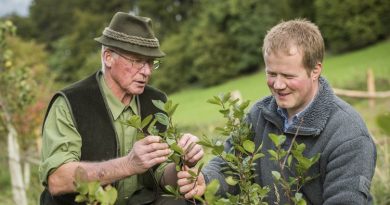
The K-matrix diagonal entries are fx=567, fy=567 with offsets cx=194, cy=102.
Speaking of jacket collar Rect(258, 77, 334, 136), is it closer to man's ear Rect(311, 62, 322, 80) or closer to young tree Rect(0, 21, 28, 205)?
man's ear Rect(311, 62, 322, 80)

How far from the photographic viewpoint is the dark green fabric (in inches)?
117

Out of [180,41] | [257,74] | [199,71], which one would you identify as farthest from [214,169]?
[180,41]

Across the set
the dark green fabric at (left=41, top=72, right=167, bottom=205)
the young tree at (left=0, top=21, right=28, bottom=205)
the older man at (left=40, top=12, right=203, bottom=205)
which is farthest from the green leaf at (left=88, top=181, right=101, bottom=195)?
the young tree at (left=0, top=21, right=28, bottom=205)

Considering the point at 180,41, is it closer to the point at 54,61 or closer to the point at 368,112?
the point at 54,61

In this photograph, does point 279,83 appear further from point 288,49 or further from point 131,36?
point 131,36

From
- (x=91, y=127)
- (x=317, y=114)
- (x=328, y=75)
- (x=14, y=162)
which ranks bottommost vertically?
(x=328, y=75)

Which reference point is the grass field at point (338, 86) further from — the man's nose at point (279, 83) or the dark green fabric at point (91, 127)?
the man's nose at point (279, 83)

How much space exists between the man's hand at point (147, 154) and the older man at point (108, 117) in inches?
14.0

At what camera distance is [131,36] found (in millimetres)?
3062

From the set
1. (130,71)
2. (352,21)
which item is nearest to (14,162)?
(130,71)

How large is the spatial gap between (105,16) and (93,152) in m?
51.9

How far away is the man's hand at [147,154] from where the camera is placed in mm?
2106

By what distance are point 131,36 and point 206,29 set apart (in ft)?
114

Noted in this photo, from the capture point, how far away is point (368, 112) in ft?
42.3
